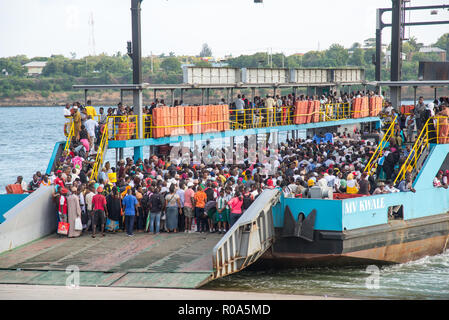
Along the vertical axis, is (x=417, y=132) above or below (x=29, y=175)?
above

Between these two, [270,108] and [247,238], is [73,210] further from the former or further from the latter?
[270,108]

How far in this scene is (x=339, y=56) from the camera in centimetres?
11444

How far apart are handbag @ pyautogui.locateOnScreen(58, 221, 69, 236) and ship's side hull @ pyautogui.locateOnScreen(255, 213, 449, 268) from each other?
456 centimetres

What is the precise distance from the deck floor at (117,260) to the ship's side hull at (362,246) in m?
1.59

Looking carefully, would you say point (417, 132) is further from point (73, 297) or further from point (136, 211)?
point (73, 297)

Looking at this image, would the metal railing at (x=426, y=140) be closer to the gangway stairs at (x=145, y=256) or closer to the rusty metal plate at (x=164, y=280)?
the gangway stairs at (x=145, y=256)

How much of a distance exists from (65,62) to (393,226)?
11384cm

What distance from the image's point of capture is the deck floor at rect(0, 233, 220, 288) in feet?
42.3

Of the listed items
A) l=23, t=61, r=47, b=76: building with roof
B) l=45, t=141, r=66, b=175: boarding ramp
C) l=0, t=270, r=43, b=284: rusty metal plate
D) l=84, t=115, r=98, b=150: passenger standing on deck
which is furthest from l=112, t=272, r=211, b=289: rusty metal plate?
l=23, t=61, r=47, b=76: building with roof

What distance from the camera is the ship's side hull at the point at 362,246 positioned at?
14742 mm

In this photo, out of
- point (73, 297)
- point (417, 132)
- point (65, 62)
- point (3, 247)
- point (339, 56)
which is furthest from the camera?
point (65, 62)

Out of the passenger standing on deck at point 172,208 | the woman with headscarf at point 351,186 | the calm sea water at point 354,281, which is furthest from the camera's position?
the woman with headscarf at point 351,186

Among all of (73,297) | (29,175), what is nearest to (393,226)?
(73,297)

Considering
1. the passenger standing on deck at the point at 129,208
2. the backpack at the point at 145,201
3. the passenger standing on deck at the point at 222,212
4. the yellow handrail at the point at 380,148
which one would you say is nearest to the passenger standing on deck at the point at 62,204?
the passenger standing on deck at the point at 129,208
